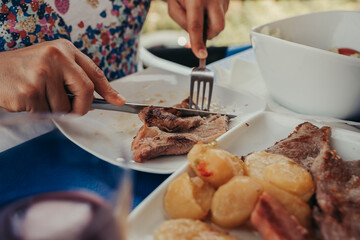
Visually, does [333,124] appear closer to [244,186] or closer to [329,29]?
[244,186]

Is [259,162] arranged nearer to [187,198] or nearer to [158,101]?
[187,198]

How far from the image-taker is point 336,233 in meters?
0.72

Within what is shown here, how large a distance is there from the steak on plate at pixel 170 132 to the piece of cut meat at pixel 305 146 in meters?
0.31

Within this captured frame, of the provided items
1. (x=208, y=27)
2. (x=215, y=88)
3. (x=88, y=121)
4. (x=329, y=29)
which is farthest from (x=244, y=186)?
(x=329, y=29)

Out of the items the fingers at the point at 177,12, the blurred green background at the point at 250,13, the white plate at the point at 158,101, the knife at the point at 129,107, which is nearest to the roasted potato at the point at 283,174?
the white plate at the point at 158,101

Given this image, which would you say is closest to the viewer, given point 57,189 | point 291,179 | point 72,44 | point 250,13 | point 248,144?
point 57,189

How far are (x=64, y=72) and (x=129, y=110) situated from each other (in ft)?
1.15

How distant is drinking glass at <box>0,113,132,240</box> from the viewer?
47 centimetres

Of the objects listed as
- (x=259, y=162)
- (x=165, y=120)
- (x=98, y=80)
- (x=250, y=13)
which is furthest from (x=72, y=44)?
(x=250, y=13)

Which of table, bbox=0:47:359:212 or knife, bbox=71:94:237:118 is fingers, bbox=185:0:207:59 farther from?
table, bbox=0:47:359:212

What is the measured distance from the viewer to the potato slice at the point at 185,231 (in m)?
0.72

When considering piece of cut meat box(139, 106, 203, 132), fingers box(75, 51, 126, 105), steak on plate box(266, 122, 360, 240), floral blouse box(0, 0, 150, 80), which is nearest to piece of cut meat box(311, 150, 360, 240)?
steak on plate box(266, 122, 360, 240)

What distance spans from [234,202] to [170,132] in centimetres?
66

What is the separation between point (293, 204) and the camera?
31.5 inches
